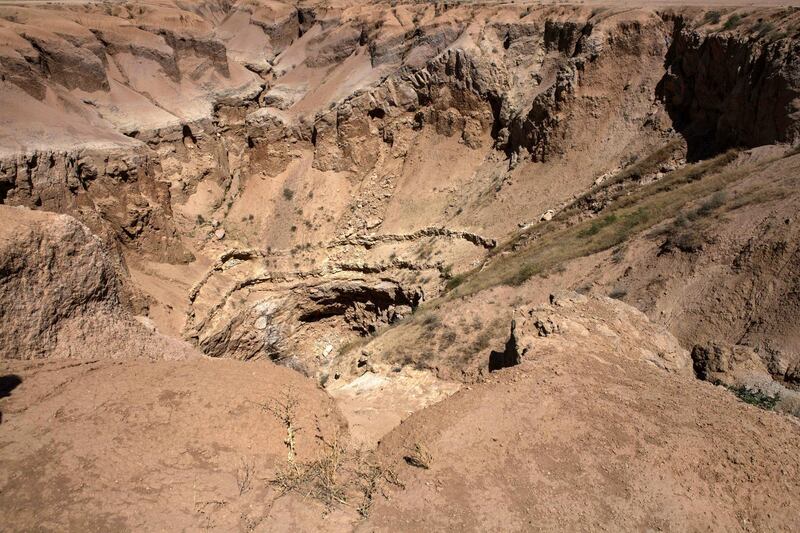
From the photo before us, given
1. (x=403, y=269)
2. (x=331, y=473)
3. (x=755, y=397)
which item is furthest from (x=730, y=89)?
(x=331, y=473)

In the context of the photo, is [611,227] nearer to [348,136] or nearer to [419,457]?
[419,457]

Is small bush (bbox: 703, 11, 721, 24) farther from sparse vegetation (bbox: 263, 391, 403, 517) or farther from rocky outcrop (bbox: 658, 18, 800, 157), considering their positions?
sparse vegetation (bbox: 263, 391, 403, 517)

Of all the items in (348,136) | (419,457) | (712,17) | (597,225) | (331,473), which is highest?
(712,17)

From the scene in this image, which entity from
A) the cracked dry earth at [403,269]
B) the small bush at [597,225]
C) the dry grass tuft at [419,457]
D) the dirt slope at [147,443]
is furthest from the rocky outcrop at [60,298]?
the small bush at [597,225]

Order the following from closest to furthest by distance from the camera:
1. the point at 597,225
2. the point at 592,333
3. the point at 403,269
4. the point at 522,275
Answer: the point at 592,333 < the point at 522,275 < the point at 597,225 < the point at 403,269

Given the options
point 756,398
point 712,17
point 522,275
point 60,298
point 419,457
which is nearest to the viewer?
point 419,457

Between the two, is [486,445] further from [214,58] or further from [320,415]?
[214,58]
